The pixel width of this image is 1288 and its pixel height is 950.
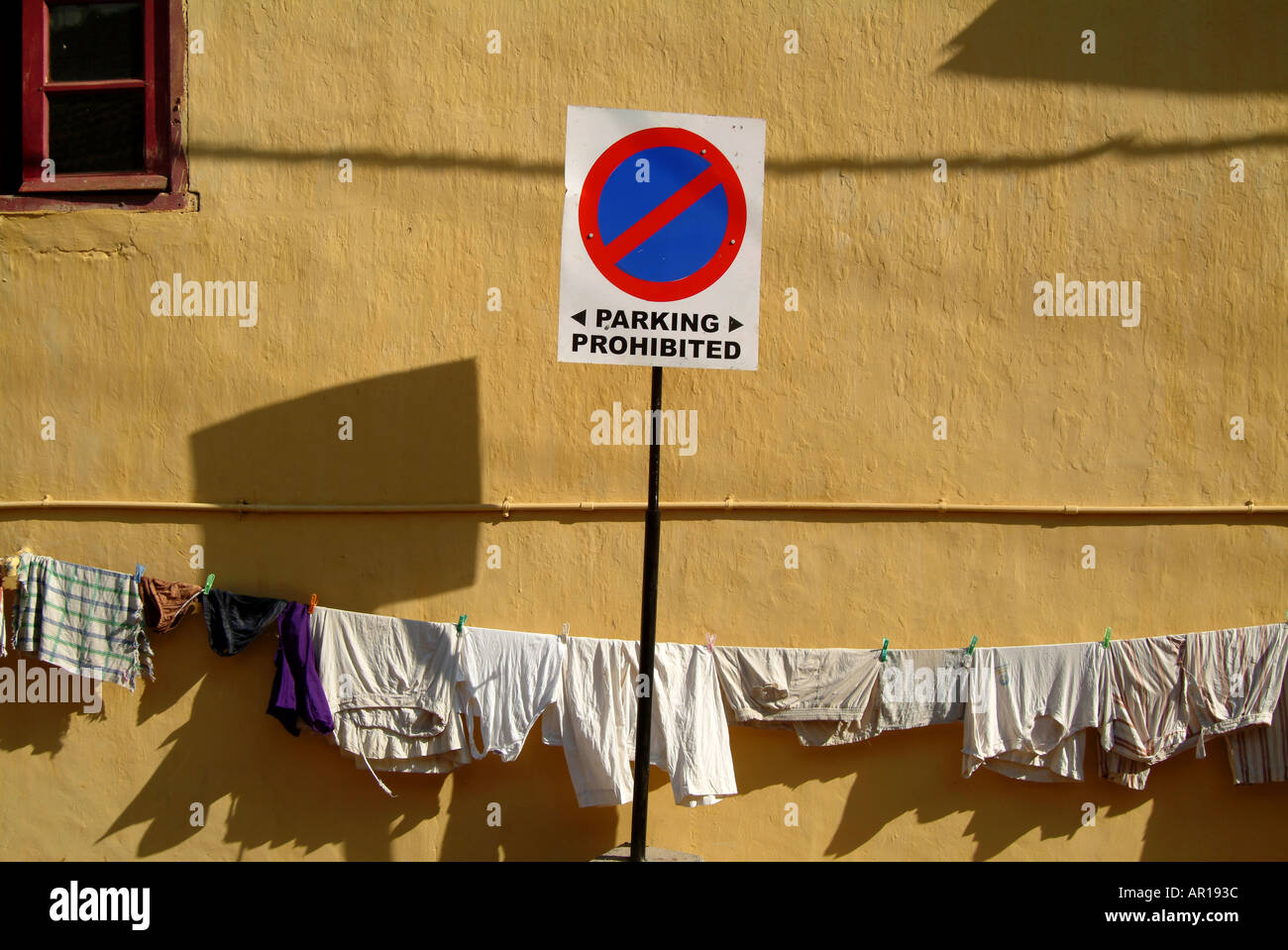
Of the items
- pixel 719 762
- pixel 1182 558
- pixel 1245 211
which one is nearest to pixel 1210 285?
pixel 1245 211

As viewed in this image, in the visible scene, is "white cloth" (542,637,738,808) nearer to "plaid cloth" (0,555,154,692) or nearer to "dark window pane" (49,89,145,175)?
"plaid cloth" (0,555,154,692)

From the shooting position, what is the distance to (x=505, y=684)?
4832mm

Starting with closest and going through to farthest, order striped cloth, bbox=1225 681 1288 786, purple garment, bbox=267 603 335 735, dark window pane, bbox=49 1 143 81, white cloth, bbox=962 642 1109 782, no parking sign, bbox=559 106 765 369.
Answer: no parking sign, bbox=559 106 765 369
purple garment, bbox=267 603 335 735
white cloth, bbox=962 642 1109 782
striped cloth, bbox=1225 681 1288 786
dark window pane, bbox=49 1 143 81

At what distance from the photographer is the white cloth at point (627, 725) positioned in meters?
4.75

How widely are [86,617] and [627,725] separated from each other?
2567mm

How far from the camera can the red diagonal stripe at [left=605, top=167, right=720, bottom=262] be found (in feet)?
12.8

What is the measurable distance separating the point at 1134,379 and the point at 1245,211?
101cm

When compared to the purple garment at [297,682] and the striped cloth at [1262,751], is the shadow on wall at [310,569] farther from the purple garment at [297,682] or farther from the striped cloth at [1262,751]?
the striped cloth at [1262,751]

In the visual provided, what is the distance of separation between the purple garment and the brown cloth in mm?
472

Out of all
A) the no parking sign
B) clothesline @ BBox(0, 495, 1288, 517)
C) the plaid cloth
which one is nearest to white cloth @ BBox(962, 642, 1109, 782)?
clothesline @ BBox(0, 495, 1288, 517)

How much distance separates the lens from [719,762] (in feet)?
15.7

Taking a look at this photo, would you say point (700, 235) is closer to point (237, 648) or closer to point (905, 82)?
point (905, 82)

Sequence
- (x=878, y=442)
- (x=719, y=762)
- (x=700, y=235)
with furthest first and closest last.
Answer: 1. (x=878, y=442)
2. (x=719, y=762)
3. (x=700, y=235)

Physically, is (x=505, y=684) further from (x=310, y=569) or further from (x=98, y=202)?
(x=98, y=202)
